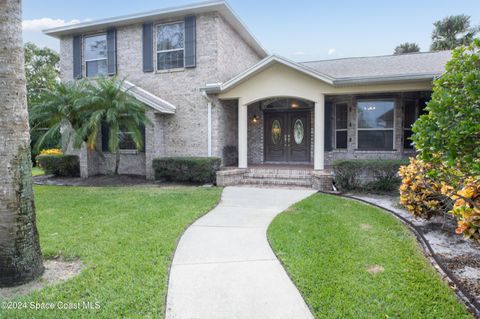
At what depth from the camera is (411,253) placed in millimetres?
4234

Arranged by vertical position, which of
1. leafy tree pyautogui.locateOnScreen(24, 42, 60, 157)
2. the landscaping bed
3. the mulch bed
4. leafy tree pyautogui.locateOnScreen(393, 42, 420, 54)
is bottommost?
the landscaping bed

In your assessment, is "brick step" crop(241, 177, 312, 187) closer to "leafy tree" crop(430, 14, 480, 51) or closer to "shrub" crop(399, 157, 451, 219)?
"shrub" crop(399, 157, 451, 219)

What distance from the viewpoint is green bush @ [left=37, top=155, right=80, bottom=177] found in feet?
41.2

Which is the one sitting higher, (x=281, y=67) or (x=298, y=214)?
(x=281, y=67)

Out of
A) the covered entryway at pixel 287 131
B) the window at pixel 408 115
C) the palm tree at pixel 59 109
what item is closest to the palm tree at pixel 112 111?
the palm tree at pixel 59 109

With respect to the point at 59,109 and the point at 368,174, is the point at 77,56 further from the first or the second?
the point at 368,174

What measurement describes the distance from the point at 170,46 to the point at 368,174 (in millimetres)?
8931

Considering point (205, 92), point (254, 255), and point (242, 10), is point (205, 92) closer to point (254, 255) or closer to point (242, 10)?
point (242, 10)

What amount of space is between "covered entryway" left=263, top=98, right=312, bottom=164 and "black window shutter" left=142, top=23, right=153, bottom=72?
5.14 m

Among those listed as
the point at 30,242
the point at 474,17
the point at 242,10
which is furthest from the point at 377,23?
the point at 30,242

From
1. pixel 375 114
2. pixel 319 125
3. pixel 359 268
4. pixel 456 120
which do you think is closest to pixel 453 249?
pixel 359 268

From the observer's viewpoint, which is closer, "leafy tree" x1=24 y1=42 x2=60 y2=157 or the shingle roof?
the shingle roof

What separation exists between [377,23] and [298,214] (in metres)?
17.4

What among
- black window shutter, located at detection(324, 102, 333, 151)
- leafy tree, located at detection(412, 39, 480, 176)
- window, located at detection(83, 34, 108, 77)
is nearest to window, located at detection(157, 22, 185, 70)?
window, located at detection(83, 34, 108, 77)
